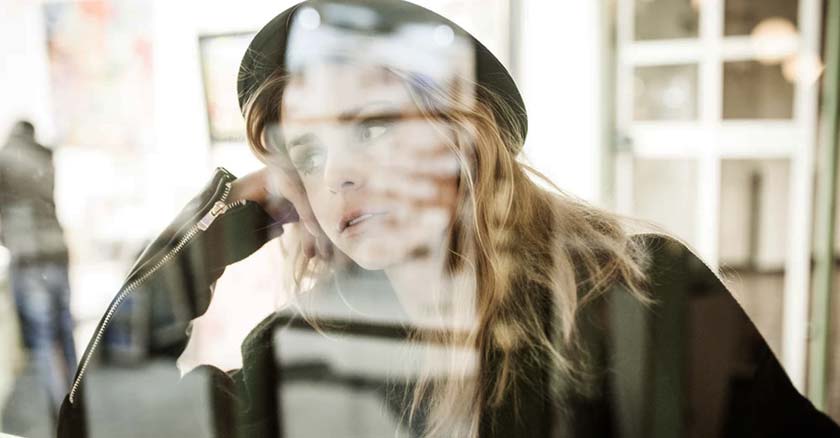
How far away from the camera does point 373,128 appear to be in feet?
2.68

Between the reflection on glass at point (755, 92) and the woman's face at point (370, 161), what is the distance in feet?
1.12

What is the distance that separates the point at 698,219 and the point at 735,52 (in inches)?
7.9

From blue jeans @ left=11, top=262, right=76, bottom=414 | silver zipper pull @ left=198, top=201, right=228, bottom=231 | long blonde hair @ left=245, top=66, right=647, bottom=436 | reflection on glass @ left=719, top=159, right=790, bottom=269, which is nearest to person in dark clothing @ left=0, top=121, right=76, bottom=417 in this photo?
blue jeans @ left=11, top=262, right=76, bottom=414

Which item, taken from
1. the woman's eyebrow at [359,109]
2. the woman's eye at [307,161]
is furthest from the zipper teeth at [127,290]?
the woman's eyebrow at [359,109]

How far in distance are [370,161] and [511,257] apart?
0.78ft

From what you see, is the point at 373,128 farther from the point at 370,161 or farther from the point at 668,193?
the point at 668,193

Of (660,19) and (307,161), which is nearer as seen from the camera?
(660,19)

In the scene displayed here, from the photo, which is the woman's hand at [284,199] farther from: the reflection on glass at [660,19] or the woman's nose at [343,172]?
the reflection on glass at [660,19]

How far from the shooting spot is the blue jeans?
3.60ft

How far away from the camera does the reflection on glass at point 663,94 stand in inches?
28.3

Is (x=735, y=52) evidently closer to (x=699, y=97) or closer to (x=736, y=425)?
(x=699, y=97)

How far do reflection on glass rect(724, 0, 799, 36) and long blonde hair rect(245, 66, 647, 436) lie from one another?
26cm

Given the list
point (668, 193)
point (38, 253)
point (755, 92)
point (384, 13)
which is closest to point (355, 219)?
point (384, 13)

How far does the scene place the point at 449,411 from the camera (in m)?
0.87
